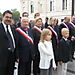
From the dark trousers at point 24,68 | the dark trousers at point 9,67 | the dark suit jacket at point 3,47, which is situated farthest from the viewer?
the dark trousers at point 24,68

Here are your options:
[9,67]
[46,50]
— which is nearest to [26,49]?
[46,50]

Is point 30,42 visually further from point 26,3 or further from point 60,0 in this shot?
point 26,3

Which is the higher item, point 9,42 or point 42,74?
point 9,42

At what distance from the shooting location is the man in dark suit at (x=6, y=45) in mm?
5934

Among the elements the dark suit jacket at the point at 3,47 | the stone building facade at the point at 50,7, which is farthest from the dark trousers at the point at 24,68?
the stone building facade at the point at 50,7

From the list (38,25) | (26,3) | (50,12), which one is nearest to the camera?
(38,25)

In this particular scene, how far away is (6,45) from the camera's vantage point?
5949 millimetres

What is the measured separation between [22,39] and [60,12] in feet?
147

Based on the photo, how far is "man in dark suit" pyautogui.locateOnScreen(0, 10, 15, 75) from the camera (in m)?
5.93

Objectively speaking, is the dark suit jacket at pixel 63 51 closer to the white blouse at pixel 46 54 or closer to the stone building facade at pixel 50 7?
the white blouse at pixel 46 54

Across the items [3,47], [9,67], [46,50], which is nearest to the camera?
[3,47]

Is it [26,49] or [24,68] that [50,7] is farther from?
[26,49]

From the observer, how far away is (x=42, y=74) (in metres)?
7.00

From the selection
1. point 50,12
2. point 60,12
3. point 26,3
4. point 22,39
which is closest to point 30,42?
point 22,39
